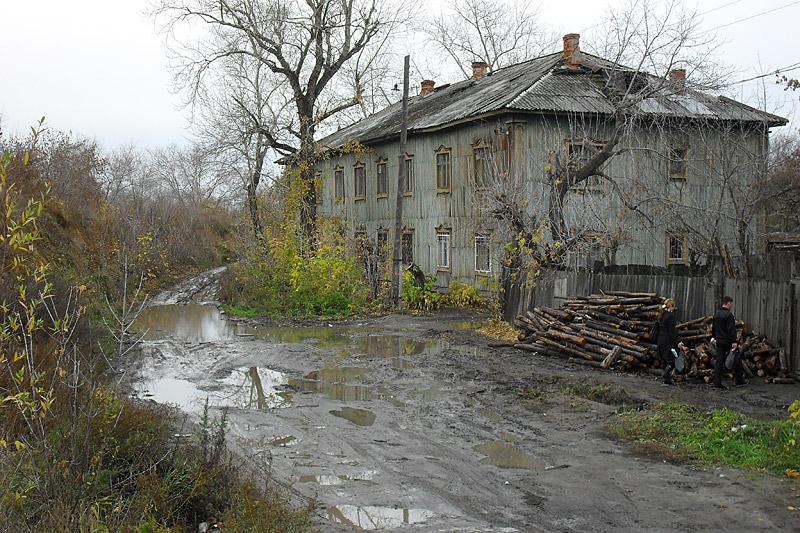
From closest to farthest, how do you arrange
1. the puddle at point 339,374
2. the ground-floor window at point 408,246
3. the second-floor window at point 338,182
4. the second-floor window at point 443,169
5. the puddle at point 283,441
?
the puddle at point 283,441
the puddle at point 339,374
the second-floor window at point 443,169
the ground-floor window at point 408,246
the second-floor window at point 338,182

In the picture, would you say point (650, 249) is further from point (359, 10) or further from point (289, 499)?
point (289, 499)

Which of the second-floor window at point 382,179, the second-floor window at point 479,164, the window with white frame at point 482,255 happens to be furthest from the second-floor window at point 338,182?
the window with white frame at point 482,255

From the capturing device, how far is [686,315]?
48.9 feet

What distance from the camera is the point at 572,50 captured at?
27375mm

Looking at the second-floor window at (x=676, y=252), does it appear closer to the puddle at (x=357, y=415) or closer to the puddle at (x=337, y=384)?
the puddle at (x=337, y=384)

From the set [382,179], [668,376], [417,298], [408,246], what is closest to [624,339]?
[668,376]

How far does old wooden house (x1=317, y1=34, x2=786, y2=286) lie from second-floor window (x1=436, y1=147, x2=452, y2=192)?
0.13 feet

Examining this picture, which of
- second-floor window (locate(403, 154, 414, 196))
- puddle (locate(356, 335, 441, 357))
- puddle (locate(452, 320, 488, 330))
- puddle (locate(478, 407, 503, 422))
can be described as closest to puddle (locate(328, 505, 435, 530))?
Answer: puddle (locate(478, 407, 503, 422))

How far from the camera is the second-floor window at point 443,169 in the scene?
Answer: 28234 mm

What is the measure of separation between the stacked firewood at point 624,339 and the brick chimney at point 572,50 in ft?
42.5

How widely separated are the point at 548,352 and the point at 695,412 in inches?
229

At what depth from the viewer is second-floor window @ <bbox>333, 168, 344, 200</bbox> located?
38.3 meters

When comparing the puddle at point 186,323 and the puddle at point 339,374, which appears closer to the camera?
the puddle at point 339,374

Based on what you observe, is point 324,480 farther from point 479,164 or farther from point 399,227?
point 479,164
